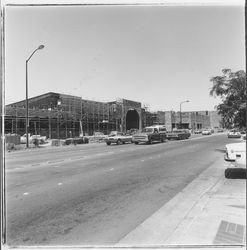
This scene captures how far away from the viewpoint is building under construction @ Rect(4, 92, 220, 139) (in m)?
→ 45.3

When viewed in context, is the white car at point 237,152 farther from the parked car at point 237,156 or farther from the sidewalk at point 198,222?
the sidewalk at point 198,222

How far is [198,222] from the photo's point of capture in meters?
5.55

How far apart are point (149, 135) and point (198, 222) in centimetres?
2677

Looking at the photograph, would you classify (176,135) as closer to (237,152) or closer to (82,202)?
(237,152)

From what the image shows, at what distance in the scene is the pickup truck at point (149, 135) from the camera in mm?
32062

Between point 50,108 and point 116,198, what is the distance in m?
45.9

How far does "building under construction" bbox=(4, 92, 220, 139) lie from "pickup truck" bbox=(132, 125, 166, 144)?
10.7 meters

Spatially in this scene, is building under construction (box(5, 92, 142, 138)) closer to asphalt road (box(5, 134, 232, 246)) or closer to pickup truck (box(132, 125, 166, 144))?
pickup truck (box(132, 125, 166, 144))

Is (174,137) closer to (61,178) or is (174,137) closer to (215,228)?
(61,178)

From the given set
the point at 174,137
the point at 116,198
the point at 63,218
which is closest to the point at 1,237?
the point at 63,218

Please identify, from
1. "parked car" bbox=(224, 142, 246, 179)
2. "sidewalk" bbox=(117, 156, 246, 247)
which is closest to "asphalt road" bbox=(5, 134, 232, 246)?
"sidewalk" bbox=(117, 156, 246, 247)

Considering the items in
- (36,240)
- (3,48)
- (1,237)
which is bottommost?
(36,240)

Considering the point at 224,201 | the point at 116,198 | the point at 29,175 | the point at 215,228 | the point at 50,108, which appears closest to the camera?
the point at 215,228

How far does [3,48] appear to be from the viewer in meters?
3.96
